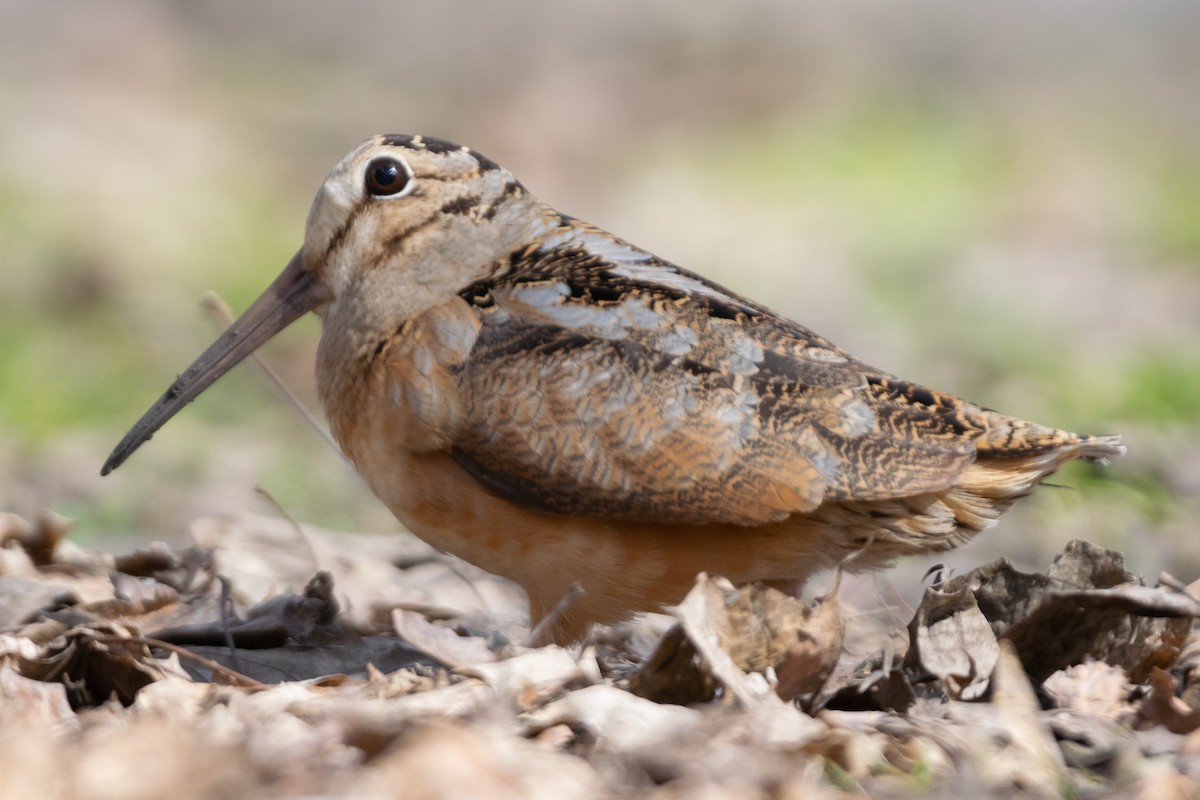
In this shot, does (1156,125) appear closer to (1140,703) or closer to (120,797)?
(1140,703)

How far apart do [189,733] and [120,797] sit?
386 millimetres

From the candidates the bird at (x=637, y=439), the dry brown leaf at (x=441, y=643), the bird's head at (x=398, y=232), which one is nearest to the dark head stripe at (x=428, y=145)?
the bird's head at (x=398, y=232)

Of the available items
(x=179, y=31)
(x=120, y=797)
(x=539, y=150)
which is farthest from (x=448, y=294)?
(x=179, y=31)

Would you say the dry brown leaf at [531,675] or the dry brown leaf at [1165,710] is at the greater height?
the dry brown leaf at [1165,710]

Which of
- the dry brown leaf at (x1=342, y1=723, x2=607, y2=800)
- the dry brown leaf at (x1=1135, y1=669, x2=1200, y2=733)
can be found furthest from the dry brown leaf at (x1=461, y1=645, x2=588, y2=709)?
the dry brown leaf at (x1=1135, y1=669, x2=1200, y2=733)

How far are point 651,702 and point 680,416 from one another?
0.94 metres

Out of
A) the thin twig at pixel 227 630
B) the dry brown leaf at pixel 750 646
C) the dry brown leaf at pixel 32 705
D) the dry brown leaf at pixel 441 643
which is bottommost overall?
the dry brown leaf at pixel 32 705

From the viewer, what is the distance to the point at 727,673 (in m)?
3.25

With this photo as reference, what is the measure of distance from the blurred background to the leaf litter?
286 cm

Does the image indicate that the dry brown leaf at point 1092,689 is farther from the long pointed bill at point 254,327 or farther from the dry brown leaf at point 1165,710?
the long pointed bill at point 254,327

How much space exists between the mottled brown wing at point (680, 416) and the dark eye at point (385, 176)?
0.60m

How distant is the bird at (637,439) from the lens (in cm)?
401

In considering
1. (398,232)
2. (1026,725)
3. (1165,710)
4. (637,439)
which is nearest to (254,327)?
(398,232)

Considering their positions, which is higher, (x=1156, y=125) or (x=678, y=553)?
(x=1156, y=125)
